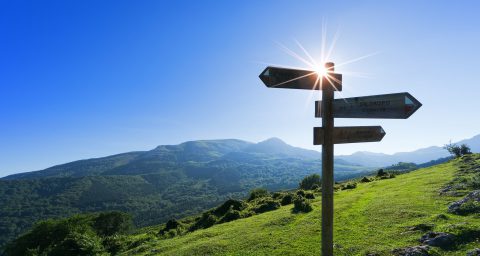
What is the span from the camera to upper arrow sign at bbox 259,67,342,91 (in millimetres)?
7699

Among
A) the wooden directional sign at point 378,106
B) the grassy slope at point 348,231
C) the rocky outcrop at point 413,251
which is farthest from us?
the grassy slope at point 348,231

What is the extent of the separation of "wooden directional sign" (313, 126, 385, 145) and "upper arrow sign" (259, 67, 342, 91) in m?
1.18

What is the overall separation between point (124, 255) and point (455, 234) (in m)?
29.2

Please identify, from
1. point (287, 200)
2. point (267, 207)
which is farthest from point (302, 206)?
point (287, 200)

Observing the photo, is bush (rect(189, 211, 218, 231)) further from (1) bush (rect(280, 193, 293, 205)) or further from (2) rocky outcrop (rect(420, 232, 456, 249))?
(2) rocky outcrop (rect(420, 232, 456, 249))

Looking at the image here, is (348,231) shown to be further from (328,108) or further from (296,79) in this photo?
(296,79)

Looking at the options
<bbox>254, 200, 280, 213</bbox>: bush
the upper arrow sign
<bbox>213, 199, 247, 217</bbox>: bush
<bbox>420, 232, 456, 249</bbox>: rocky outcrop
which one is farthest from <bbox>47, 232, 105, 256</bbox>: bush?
the upper arrow sign

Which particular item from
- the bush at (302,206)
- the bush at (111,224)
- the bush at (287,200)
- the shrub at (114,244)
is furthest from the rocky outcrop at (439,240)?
the bush at (111,224)

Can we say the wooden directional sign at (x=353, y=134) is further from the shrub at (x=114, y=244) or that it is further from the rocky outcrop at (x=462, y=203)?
the shrub at (x=114, y=244)

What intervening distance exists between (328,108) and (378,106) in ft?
3.99

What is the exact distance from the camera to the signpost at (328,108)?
7.66 meters

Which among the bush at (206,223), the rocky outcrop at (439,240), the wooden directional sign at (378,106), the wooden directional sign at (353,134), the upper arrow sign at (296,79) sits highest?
the upper arrow sign at (296,79)

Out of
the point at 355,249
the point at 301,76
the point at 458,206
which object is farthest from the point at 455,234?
the point at 301,76

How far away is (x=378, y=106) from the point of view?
7.63 m
